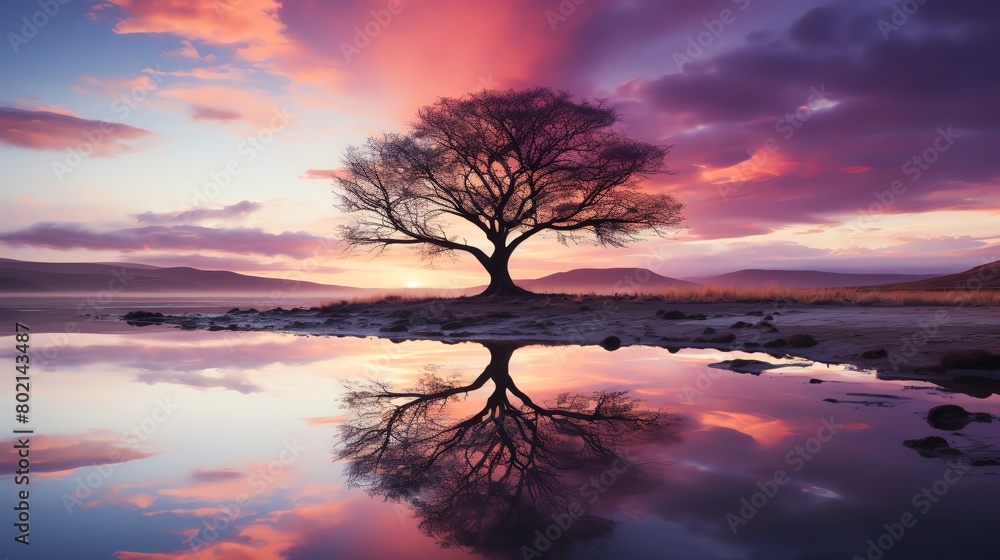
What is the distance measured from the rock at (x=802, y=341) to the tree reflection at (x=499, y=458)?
5.48 metres

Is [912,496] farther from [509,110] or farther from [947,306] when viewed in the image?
[509,110]

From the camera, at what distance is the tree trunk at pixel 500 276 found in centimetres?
2516

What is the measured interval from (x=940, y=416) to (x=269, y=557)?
5513 millimetres

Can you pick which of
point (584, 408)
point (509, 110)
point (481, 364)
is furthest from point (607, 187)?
point (584, 408)

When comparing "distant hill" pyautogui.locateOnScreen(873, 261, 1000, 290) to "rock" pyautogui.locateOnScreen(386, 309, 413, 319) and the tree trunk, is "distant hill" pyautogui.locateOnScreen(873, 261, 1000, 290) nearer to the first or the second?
the tree trunk

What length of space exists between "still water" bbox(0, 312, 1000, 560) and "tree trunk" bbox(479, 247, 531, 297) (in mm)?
17323

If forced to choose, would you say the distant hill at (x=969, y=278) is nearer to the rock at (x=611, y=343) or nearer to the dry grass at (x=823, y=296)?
the dry grass at (x=823, y=296)

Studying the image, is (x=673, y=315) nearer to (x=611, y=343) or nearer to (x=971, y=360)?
(x=611, y=343)

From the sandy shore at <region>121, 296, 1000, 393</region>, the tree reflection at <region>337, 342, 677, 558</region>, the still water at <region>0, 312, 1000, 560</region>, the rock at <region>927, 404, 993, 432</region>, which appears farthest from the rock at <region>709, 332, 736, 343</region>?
the rock at <region>927, 404, 993, 432</region>

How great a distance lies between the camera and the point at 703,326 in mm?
13633

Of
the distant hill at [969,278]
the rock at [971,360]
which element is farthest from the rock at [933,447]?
the distant hill at [969,278]

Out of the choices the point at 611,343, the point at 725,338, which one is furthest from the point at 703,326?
the point at 611,343

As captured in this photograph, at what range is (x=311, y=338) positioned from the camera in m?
15.8

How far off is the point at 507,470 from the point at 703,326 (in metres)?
10.8
